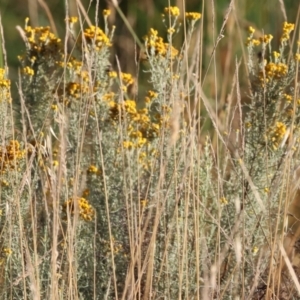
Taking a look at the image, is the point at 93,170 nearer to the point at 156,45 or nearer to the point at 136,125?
the point at 136,125

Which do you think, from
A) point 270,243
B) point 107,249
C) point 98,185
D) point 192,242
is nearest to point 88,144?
point 98,185

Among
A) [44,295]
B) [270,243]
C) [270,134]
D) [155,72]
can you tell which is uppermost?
[155,72]

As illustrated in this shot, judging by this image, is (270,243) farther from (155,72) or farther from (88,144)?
(88,144)

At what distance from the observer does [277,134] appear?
2293 mm

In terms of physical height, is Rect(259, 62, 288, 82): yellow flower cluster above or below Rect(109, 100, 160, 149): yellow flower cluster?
above

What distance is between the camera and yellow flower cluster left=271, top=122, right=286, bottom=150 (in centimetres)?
228

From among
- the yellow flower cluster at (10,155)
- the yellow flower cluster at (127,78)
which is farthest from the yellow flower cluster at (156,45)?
the yellow flower cluster at (10,155)

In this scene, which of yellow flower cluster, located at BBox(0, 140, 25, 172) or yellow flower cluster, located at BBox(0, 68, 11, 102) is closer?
yellow flower cluster, located at BBox(0, 140, 25, 172)

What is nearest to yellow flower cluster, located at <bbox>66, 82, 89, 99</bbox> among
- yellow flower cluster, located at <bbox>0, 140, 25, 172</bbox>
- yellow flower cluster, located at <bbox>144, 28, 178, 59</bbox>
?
yellow flower cluster, located at <bbox>144, 28, 178, 59</bbox>

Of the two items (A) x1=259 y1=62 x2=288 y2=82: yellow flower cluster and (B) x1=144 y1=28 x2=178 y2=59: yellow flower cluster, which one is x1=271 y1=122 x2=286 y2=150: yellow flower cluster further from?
(B) x1=144 y1=28 x2=178 y2=59: yellow flower cluster

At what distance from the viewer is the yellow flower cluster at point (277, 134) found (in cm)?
228

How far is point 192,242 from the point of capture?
2.22 metres

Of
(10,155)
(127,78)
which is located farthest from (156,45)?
(10,155)

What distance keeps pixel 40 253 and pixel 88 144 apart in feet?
1.49
